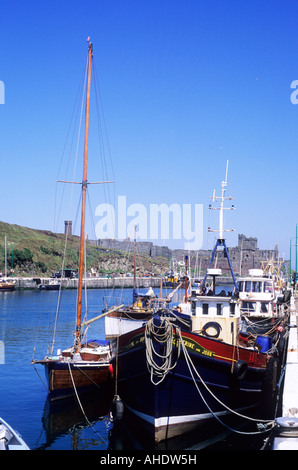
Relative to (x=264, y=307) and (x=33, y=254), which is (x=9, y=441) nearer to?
(x=264, y=307)

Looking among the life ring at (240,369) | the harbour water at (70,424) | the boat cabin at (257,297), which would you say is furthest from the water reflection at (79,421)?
the boat cabin at (257,297)

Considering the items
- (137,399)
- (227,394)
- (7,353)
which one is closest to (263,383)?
(227,394)

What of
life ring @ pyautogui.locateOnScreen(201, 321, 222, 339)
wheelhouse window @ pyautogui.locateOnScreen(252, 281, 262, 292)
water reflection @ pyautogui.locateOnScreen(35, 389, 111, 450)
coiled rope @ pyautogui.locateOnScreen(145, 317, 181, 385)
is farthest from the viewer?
wheelhouse window @ pyautogui.locateOnScreen(252, 281, 262, 292)

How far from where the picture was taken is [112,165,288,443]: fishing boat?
18562mm

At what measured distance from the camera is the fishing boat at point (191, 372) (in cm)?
1856

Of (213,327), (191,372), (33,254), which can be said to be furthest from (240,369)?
(33,254)

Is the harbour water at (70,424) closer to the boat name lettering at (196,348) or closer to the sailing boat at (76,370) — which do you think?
the sailing boat at (76,370)

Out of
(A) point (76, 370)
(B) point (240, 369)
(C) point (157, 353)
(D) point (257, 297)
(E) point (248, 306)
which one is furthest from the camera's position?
(D) point (257, 297)

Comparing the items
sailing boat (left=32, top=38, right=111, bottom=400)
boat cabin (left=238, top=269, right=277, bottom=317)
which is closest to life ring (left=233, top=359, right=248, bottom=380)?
sailing boat (left=32, top=38, right=111, bottom=400)

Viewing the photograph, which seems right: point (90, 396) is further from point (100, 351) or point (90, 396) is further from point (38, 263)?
point (38, 263)

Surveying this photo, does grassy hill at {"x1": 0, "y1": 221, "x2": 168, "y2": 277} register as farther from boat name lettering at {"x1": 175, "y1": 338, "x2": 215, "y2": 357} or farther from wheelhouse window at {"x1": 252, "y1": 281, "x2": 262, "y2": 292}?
boat name lettering at {"x1": 175, "y1": 338, "x2": 215, "y2": 357}

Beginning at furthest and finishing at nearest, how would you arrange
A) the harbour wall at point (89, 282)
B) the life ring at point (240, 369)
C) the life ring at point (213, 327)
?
the harbour wall at point (89, 282) → the life ring at point (213, 327) → the life ring at point (240, 369)

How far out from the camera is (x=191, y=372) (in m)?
18.7

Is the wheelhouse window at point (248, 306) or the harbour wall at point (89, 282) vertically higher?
the wheelhouse window at point (248, 306)
